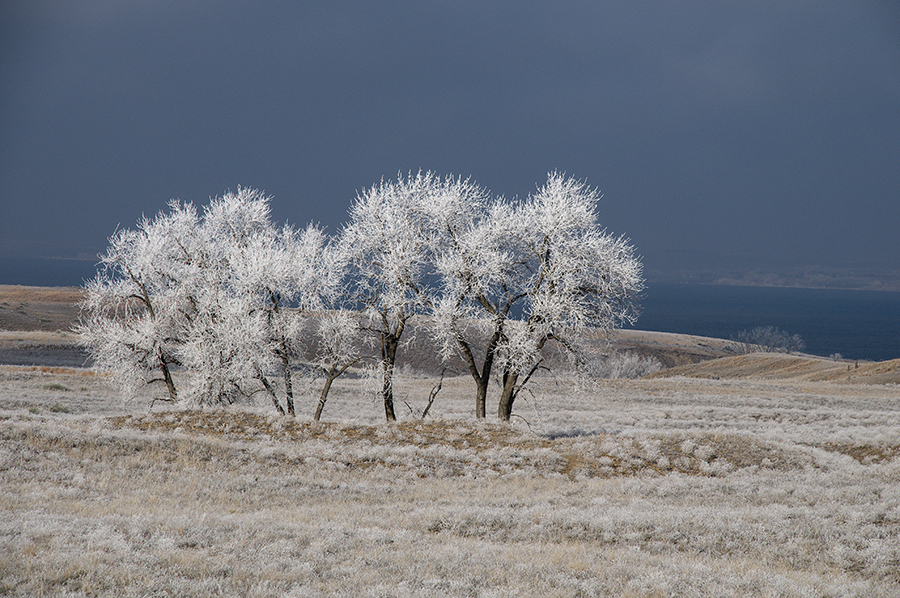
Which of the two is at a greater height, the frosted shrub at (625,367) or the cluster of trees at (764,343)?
the cluster of trees at (764,343)

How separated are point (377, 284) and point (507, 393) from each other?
669 centimetres

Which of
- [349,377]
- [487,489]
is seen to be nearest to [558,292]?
[487,489]

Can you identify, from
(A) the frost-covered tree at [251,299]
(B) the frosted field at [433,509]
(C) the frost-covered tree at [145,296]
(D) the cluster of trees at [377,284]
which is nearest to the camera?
(B) the frosted field at [433,509]

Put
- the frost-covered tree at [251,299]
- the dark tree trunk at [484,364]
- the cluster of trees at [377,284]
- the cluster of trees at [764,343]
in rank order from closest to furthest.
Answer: the cluster of trees at [377,284]
the dark tree trunk at [484,364]
the frost-covered tree at [251,299]
the cluster of trees at [764,343]

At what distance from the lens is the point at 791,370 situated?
65.9 meters

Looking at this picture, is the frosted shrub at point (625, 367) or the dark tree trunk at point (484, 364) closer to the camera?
the dark tree trunk at point (484, 364)

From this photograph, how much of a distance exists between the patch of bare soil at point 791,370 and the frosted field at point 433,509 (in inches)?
1466

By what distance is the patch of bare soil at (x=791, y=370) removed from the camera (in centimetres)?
5572

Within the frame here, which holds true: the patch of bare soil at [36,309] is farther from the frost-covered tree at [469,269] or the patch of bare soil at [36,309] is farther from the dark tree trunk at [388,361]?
the frost-covered tree at [469,269]

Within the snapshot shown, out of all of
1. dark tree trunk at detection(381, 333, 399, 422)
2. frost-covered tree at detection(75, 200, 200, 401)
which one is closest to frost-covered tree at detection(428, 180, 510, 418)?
dark tree trunk at detection(381, 333, 399, 422)

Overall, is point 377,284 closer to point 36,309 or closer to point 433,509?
point 433,509

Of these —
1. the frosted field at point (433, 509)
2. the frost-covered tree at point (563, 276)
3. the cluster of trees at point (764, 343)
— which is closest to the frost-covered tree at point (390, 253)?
the frost-covered tree at point (563, 276)

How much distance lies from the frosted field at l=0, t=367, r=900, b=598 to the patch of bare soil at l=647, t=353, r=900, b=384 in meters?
37.2

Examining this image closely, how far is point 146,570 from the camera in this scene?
777 cm
